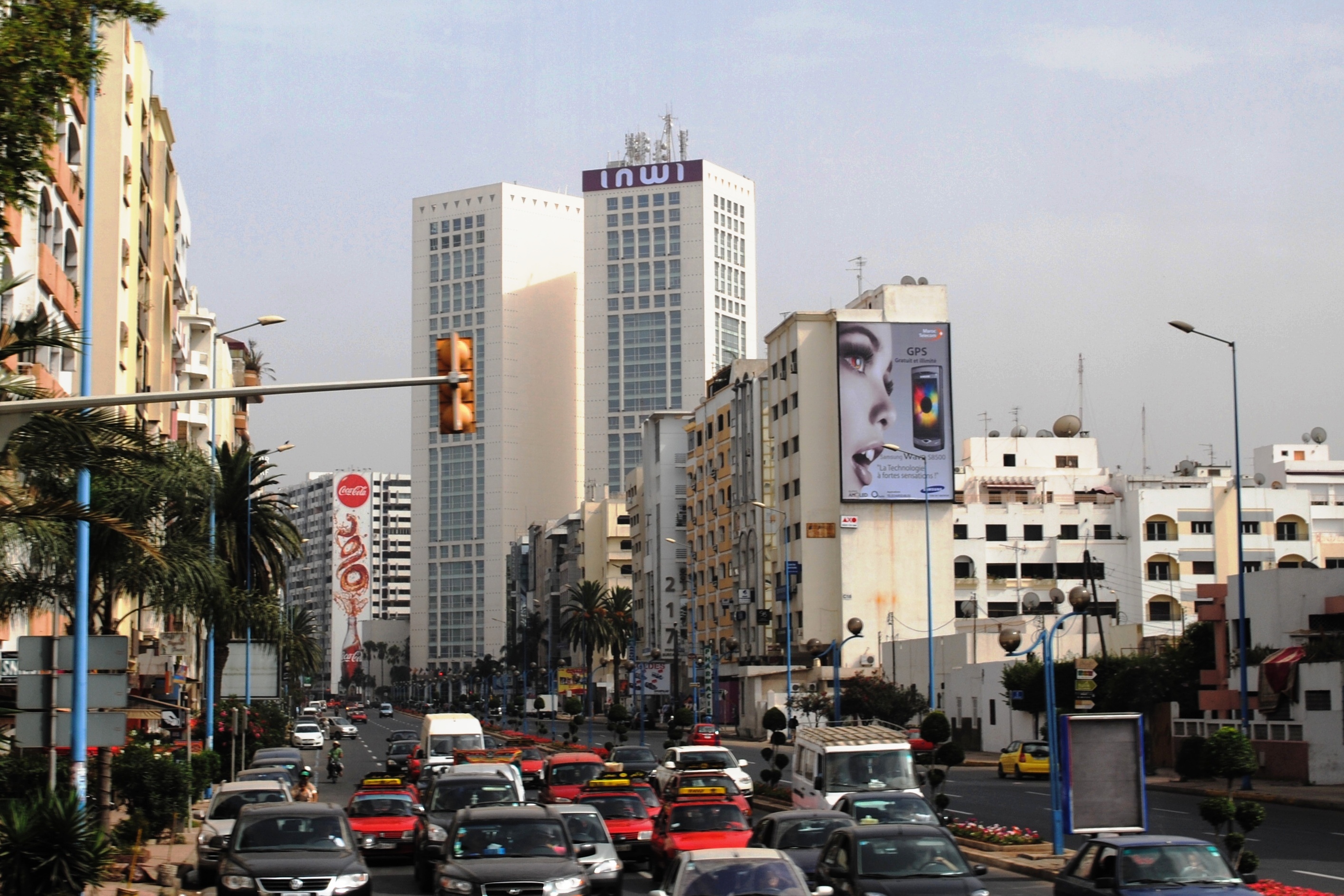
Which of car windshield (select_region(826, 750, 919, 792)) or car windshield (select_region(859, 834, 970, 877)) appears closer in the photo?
car windshield (select_region(859, 834, 970, 877))

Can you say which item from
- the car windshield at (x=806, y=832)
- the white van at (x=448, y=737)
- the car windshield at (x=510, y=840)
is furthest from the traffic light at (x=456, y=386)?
the white van at (x=448, y=737)

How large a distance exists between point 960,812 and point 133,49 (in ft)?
128

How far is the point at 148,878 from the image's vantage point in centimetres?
2539

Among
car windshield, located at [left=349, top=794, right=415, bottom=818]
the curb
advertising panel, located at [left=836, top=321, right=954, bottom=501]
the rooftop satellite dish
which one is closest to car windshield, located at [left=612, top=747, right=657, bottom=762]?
the curb

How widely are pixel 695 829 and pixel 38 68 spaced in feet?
48.4

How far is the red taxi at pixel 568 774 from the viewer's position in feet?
114

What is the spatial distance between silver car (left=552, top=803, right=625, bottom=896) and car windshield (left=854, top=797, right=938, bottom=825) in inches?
136

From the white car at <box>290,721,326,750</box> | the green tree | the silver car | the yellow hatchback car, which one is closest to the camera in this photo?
the green tree

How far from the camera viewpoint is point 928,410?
98.4 metres

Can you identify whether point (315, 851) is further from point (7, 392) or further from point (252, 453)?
point (252, 453)

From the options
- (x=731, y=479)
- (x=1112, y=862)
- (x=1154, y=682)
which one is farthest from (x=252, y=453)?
(x=731, y=479)

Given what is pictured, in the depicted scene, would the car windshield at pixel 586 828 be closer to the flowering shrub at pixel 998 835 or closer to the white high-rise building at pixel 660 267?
the flowering shrub at pixel 998 835

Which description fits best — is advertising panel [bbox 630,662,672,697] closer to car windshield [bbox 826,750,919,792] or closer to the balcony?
the balcony

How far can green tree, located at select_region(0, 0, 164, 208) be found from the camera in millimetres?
15805
